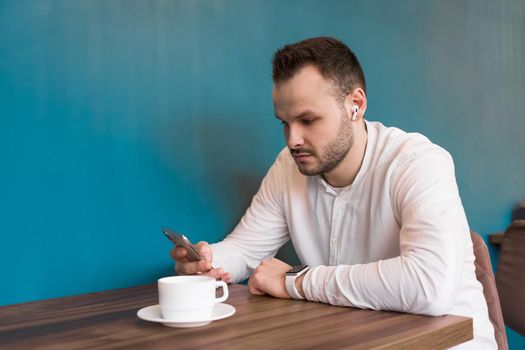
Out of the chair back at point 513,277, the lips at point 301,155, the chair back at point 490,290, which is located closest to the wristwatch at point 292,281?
the lips at point 301,155

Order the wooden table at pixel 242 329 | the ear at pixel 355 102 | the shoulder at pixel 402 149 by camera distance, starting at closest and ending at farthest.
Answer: the wooden table at pixel 242 329 < the shoulder at pixel 402 149 < the ear at pixel 355 102

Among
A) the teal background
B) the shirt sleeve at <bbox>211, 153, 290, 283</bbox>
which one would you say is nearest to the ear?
the shirt sleeve at <bbox>211, 153, 290, 283</bbox>

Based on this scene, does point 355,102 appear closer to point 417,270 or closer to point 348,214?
point 348,214

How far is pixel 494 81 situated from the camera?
9.08 ft

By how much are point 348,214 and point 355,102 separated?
0.97 feet

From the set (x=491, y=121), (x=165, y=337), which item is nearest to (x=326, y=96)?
(x=165, y=337)

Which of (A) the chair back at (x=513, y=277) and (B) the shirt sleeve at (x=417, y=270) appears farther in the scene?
(A) the chair back at (x=513, y=277)

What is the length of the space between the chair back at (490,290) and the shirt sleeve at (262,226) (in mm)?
562

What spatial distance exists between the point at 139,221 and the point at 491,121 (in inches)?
72.4

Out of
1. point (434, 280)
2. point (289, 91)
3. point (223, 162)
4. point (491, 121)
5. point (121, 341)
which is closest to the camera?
point (121, 341)

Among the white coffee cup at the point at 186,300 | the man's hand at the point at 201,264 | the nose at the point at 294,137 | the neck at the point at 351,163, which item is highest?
the nose at the point at 294,137

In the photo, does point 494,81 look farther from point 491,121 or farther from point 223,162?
point 223,162

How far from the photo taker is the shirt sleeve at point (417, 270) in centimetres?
112

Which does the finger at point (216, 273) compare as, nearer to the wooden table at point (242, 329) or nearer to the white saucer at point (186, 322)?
the wooden table at point (242, 329)
